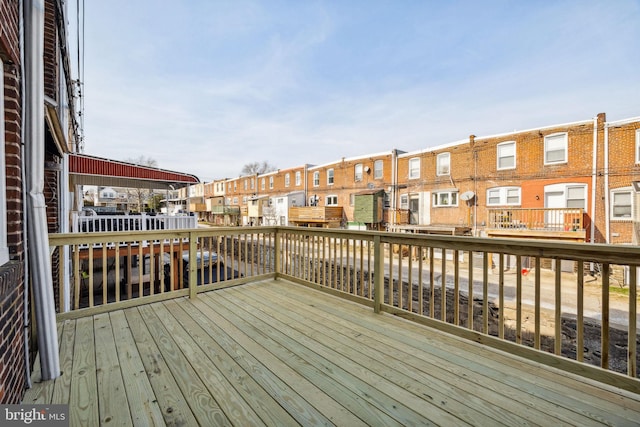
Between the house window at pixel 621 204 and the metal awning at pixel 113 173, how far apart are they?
16.7m

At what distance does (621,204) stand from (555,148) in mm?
3352

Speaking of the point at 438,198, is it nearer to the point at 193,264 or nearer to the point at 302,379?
the point at 193,264

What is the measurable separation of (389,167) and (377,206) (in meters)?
2.75

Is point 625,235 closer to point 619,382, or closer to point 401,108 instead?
point 401,108

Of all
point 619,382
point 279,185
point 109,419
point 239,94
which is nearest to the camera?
point 109,419

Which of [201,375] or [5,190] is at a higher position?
[5,190]

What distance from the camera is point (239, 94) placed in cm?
1231

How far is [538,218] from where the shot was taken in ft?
42.5

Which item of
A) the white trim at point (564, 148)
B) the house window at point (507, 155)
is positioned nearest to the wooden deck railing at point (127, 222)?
the house window at point (507, 155)

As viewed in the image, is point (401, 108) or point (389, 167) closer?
point (401, 108)

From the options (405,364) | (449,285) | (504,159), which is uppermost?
(504,159)

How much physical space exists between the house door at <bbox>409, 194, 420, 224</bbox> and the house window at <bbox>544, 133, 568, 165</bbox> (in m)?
6.64

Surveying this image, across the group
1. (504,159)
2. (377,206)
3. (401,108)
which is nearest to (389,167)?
(377,206)

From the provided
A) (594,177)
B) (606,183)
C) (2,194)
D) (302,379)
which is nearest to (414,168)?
(594,177)
